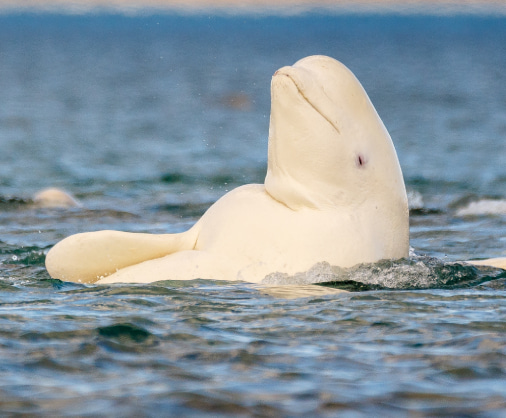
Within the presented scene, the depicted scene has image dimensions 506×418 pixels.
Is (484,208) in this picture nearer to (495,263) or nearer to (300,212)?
(495,263)

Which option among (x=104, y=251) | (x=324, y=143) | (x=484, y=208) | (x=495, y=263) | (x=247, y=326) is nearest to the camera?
(x=247, y=326)

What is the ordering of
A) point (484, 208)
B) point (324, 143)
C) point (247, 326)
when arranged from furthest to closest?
1. point (484, 208)
2. point (324, 143)
3. point (247, 326)

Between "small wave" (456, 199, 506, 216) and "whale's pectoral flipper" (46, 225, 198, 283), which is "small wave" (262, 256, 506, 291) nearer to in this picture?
"whale's pectoral flipper" (46, 225, 198, 283)

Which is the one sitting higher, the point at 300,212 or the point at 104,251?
the point at 300,212

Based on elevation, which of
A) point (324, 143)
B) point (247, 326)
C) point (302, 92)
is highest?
point (302, 92)

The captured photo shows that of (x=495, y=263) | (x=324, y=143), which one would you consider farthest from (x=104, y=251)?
(x=495, y=263)

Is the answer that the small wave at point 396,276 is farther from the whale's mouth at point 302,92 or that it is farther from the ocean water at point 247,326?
the whale's mouth at point 302,92

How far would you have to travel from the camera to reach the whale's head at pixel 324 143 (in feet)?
27.6

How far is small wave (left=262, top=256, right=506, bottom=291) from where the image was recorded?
8406mm

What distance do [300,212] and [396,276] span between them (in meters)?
0.99

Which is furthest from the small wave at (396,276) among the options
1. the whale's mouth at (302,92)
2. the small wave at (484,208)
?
the small wave at (484,208)

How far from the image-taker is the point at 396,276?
345 inches

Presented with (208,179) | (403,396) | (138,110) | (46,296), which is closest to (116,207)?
(208,179)

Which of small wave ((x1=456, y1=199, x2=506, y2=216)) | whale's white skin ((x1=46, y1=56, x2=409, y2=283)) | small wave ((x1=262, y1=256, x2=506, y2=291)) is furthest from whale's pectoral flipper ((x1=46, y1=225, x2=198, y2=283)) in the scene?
small wave ((x1=456, y1=199, x2=506, y2=216))
